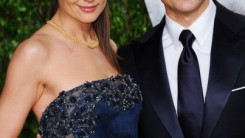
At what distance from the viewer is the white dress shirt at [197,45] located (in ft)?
9.03

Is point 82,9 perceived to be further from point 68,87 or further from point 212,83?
point 212,83

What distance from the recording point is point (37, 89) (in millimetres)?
2758

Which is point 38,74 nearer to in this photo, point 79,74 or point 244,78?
point 79,74

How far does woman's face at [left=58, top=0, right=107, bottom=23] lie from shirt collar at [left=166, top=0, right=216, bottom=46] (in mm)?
377

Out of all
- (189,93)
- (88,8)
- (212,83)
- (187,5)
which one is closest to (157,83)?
(189,93)

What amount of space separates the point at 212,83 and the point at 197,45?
0.67ft

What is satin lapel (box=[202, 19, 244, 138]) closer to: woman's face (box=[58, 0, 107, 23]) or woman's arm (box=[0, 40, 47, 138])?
woman's face (box=[58, 0, 107, 23])

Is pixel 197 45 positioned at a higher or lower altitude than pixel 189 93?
higher

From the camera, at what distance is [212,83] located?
2.66 metres

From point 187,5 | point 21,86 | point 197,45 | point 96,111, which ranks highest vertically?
point 187,5

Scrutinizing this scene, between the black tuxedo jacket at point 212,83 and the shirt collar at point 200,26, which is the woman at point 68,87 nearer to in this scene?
the black tuxedo jacket at point 212,83

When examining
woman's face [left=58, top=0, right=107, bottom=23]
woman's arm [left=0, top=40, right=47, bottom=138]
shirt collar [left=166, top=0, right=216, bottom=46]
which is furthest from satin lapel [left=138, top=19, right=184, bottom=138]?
woman's arm [left=0, top=40, right=47, bottom=138]

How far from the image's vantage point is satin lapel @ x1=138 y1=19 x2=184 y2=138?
275 centimetres

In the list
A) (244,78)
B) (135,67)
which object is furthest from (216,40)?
(135,67)
